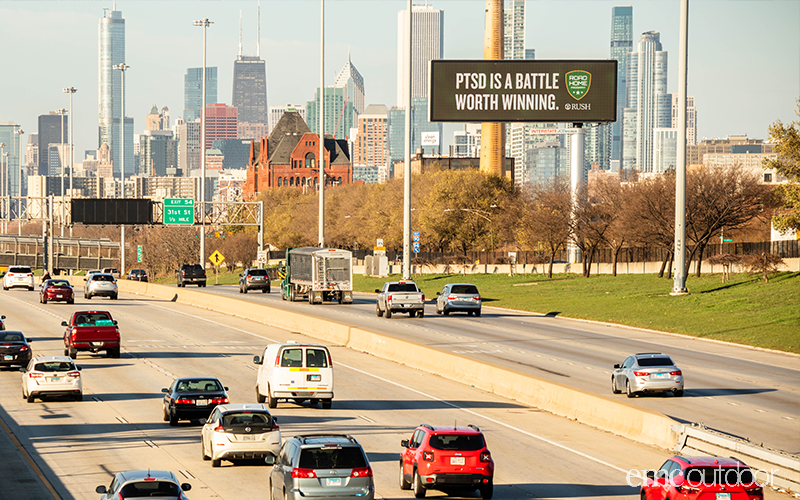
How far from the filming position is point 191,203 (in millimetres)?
97812

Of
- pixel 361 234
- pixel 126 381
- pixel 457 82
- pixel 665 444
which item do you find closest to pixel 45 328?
pixel 126 381

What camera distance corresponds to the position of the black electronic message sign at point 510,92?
42.2 meters

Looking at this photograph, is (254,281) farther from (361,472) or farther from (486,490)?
(361,472)

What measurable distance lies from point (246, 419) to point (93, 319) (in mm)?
23659

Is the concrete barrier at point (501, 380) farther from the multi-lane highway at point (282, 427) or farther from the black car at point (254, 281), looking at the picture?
the black car at point (254, 281)

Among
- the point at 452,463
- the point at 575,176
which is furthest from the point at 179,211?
the point at 452,463

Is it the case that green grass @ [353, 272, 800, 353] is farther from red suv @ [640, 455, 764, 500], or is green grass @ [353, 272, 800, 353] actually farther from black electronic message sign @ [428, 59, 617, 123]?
red suv @ [640, 455, 764, 500]

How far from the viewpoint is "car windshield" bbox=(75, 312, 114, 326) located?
42188 millimetres

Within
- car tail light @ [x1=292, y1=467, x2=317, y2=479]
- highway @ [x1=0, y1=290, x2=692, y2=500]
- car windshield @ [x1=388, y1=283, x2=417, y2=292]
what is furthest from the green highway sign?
car tail light @ [x1=292, y1=467, x2=317, y2=479]

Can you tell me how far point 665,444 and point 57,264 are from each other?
126 metres

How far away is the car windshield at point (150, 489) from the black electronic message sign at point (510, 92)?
29199 millimetres

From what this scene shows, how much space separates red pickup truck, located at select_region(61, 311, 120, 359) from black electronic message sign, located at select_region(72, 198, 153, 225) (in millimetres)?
55224

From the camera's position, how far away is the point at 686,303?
5834 centimetres

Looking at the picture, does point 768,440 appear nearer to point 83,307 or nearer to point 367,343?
point 367,343
